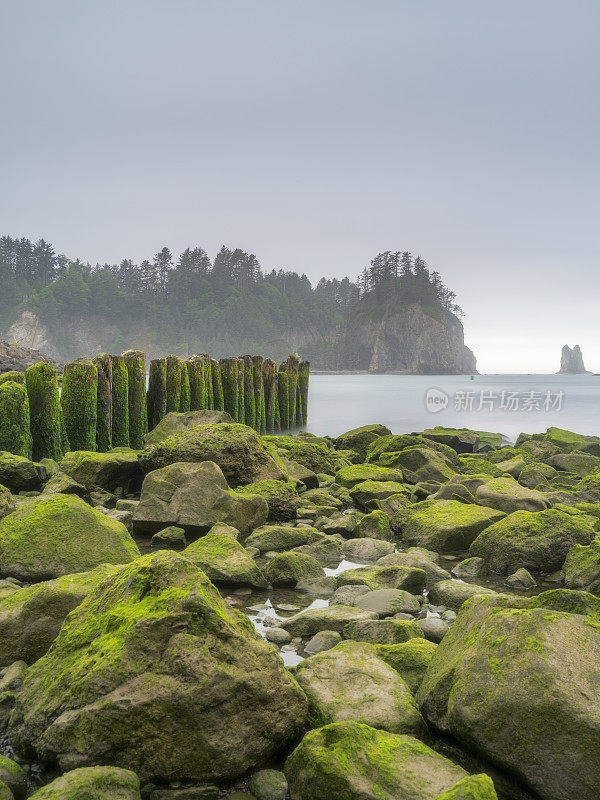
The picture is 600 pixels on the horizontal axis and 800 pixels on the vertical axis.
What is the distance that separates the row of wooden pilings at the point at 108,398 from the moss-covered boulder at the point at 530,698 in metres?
9.58

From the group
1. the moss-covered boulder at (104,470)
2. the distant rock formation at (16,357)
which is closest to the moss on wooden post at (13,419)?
the moss-covered boulder at (104,470)

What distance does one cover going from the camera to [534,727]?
2773mm

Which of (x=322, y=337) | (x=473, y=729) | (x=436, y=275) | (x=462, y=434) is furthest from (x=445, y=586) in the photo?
(x=322, y=337)

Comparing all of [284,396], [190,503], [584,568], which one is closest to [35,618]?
[190,503]

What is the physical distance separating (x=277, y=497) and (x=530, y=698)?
608 centimetres

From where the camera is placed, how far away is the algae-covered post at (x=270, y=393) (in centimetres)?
2420

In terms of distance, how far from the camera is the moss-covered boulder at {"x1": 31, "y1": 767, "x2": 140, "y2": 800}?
92.2 inches

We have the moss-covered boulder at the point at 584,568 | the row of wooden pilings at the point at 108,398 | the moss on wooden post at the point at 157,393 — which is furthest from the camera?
the moss on wooden post at the point at 157,393

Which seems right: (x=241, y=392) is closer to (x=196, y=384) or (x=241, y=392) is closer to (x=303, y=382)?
(x=196, y=384)

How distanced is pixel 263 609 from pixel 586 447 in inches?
631

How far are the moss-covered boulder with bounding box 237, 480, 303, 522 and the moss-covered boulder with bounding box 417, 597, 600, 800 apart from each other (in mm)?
5383

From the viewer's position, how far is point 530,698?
110 inches

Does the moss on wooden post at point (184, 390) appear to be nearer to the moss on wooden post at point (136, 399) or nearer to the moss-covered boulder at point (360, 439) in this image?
the moss on wooden post at point (136, 399)

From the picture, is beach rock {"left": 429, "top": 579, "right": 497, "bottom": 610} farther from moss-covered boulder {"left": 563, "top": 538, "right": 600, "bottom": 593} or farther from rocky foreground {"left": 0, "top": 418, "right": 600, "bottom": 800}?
moss-covered boulder {"left": 563, "top": 538, "right": 600, "bottom": 593}
